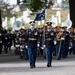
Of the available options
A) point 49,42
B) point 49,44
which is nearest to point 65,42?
point 49,42

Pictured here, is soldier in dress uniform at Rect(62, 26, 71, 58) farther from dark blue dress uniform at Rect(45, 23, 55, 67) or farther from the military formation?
dark blue dress uniform at Rect(45, 23, 55, 67)

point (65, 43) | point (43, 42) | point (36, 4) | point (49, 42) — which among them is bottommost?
point (65, 43)

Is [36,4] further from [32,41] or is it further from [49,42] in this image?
[32,41]

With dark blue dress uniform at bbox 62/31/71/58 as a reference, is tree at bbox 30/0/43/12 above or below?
above

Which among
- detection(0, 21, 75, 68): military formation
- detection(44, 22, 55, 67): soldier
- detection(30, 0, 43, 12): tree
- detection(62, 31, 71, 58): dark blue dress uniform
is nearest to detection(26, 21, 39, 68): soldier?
detection(0, 21, 75, 68): military formation

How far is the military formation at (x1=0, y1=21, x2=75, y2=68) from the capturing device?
2003 centimetres

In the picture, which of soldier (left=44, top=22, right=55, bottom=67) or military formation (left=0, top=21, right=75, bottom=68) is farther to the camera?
soldier (left=44, top=22, right=55, bottom=67)

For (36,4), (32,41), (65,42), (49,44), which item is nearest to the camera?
(32,41)

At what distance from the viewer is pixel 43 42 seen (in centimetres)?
2333

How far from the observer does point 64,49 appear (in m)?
26.3

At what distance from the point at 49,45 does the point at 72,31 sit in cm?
847

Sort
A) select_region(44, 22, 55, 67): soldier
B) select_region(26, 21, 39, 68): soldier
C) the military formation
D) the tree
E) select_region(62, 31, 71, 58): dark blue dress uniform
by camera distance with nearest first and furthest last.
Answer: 1. select_region(26, 21, 39, 68): soldier
2. the military formation
3. select_region(44, 22, 55, 67): soldier
4. select_region(62, 31, 71, 58): dark blue dress uniform
5. the tree

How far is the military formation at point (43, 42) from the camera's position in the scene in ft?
65.7

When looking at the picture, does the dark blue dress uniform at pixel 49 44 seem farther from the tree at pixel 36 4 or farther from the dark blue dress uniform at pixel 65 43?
the tree at pixel 36 4
